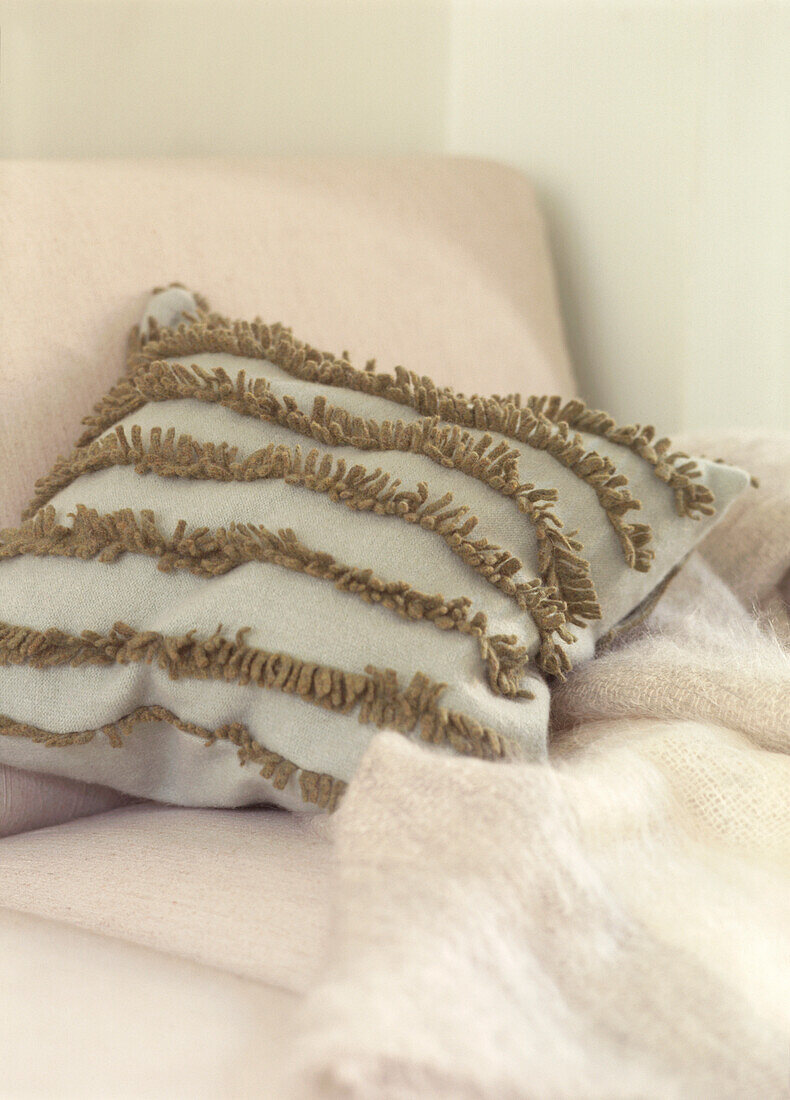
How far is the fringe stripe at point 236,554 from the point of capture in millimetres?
584

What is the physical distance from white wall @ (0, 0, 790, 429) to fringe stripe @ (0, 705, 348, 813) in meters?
0.67

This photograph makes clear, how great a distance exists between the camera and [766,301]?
1270mm

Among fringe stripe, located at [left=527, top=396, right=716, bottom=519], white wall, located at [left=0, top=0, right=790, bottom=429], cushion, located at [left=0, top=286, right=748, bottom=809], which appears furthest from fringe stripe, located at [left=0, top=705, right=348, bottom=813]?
white wall, located at [left=0, top=0, right=790, bottom=429]

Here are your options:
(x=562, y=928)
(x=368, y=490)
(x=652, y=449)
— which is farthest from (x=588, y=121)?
(x=562, y=928)

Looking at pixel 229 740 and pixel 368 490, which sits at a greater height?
Result: pixel 368 490

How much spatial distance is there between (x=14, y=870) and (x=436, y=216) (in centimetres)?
81

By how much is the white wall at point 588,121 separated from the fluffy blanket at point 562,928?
32.5 inches

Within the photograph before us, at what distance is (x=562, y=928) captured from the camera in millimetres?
428

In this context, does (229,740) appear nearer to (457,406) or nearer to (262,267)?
(457,406)

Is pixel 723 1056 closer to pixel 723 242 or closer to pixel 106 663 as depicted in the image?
pixel 106 663

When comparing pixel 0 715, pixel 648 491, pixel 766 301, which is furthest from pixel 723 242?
pixel 0 715

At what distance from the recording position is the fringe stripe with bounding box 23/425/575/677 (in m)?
0.61

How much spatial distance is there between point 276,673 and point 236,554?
0.27ft

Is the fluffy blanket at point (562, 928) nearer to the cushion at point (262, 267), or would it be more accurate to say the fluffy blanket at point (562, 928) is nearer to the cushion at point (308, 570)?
the cushion at point (308, 570)
